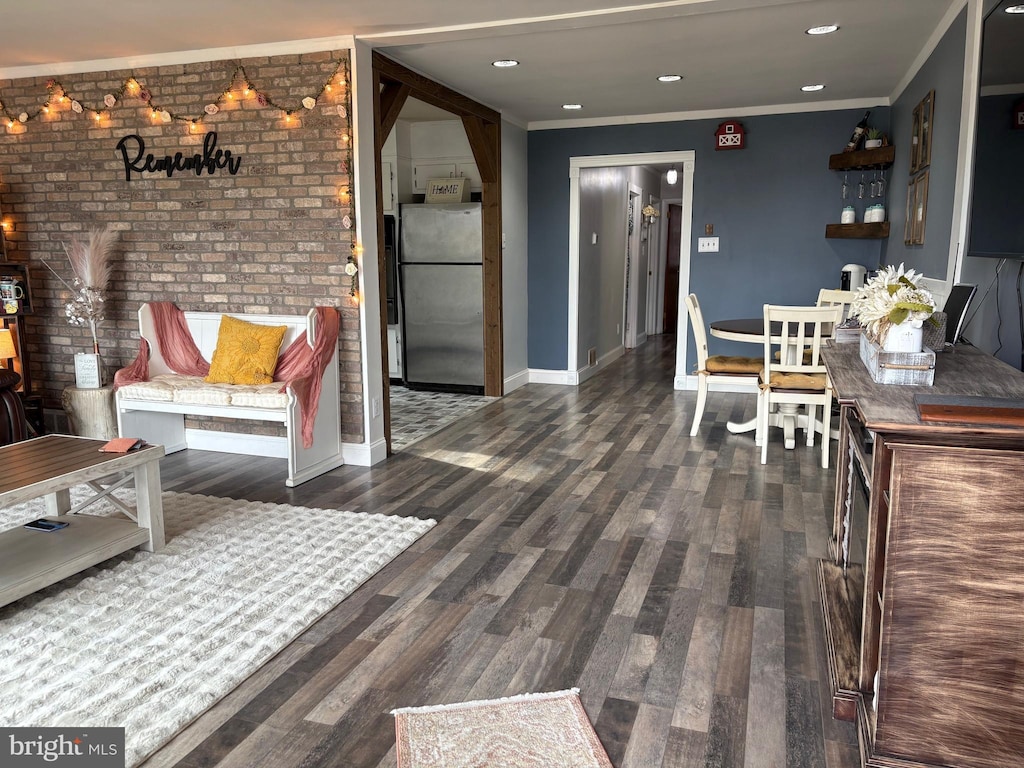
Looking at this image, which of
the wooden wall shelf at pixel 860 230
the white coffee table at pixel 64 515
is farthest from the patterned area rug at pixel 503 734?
the wooden wall shelf at pixel 860 230

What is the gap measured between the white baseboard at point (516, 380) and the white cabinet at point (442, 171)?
1721 millimetres

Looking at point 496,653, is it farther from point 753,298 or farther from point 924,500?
point 753,298

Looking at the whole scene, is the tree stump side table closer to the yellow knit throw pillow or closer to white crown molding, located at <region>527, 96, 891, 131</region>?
the yellow knit throw pillow

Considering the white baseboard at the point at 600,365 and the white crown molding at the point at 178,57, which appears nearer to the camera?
the white crown molding at the point at 178,57

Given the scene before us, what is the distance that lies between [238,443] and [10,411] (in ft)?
4.17

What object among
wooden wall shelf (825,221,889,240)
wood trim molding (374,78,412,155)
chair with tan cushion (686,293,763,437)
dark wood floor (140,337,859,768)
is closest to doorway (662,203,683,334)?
wooden wall shelf (825,221,889,240)

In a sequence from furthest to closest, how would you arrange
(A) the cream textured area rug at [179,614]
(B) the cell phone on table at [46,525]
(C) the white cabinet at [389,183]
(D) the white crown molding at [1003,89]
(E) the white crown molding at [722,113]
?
(C) the white cabinet at [389,183] → (E) the white crown molding at [722,113] → (B) the cell phone on table at [46,525] → (D) the white crown molding at [1003,89] → (A) the cream textured area rug at [179,614]

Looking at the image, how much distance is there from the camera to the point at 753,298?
6.54 metres

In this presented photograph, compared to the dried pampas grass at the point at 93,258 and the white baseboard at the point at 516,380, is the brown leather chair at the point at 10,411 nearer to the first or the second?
the dried pampas grass at the point at 93,258

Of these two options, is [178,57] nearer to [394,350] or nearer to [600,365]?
[394,350]

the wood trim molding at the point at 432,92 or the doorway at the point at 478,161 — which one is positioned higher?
the wood trim molding at the point at 432,92

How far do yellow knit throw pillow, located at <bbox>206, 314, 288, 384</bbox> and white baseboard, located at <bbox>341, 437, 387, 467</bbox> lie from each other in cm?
61

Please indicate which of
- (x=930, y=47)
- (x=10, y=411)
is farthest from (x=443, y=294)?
(x=930, y=47)

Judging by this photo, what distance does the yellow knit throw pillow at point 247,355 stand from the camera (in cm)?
435
